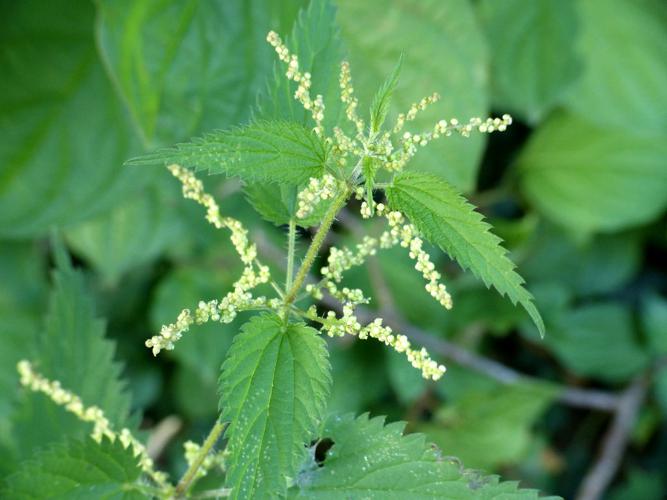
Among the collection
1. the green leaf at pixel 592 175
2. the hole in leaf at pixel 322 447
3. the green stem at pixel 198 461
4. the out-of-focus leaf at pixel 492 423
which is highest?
the green stem at pixel 198 461

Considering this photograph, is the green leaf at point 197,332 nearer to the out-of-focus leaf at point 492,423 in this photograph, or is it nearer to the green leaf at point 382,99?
the out-of-focus leaf at point 492,423

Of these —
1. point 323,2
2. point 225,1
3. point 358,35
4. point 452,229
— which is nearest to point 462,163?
point 358,35

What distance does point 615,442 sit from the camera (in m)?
2.44

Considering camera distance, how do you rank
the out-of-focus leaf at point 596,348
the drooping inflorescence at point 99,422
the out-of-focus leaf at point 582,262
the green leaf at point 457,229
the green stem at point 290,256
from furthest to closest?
1. the out-of-focus leaf at point 582,262
2. the out-of-focus leaf at point 596,348
3. the drooping inflorescence at point 99,422
4. the green stem at point 290,256
5. the green leaf at point 457,229

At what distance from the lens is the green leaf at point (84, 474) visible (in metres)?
1.03

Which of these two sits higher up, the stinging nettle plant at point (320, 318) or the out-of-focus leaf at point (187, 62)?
the out-of-focus leaf at point (187, 62)

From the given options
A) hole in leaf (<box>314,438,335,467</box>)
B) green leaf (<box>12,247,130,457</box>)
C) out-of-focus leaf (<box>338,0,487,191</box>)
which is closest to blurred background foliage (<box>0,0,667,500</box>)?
out-of-focus leaf (<box>338,0,487,191</box>)

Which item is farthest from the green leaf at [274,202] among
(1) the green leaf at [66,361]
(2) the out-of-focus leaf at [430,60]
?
(2) the out-of-focus leaf at [430,60]

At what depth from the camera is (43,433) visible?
4.31 ft

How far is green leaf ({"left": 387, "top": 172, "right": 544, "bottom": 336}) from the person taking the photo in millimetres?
833

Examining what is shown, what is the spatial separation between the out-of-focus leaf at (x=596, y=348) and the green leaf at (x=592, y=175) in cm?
31

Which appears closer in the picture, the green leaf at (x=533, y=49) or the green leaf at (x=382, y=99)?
the green leaf at (x=382, y=99)

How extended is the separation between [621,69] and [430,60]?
2.95 feet

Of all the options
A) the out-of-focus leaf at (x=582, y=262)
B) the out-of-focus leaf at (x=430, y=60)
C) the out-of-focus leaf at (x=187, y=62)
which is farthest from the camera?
the out-of-focus leaf at (x=582, y=262)
